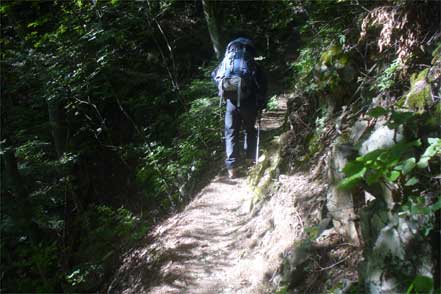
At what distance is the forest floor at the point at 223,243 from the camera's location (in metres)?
5.00

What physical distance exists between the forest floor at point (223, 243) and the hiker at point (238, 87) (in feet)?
2.82

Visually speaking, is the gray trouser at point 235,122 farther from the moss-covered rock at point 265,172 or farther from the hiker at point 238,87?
the moss-covered rock at point 265,172

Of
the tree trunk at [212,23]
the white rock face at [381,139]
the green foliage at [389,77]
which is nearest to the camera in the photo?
the white rock face at [381,139]

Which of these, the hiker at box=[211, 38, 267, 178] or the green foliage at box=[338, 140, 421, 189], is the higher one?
the hiker at box=[211, 38, 267, 178]

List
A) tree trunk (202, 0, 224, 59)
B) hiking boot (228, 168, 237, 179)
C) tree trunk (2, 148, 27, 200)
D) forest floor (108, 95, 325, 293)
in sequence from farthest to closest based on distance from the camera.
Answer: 1. tree trunk (202, 0, 224, 59)
2. tree trunk (2, 148, 27, 200)
3. hiking boot (228, 168, 237, 179)
4. forest floor (108, 95, 325, 293)

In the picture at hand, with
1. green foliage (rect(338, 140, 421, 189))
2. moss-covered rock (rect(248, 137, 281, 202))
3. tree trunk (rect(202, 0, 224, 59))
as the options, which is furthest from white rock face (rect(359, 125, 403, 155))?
tree trunk (rect(202, 0, 224, 59))

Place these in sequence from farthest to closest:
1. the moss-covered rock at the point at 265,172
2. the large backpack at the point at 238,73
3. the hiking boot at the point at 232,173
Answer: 1. the hiking boot at the point at 232,173
2. the large backpack at the point at 238,73
3. the moss-covered rock at the point at 265,172

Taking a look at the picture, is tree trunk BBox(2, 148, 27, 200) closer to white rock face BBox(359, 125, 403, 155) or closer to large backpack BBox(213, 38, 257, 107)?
large backpack BBox(213, 38, 257, 107)

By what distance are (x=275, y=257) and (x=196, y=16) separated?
10.9 metres

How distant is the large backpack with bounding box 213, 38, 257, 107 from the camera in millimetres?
7090

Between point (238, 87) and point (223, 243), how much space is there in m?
2.54

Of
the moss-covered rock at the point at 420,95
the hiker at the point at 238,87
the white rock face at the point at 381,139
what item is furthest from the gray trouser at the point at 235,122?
the white rock face at the point at 381,139

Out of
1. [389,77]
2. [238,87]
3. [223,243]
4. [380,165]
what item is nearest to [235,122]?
[238,87]

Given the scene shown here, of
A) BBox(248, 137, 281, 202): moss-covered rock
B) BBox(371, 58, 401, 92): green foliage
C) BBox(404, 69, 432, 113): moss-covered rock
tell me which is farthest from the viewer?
BBox(248, 137, 281, 202): moss-covered rock
